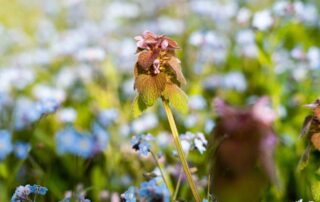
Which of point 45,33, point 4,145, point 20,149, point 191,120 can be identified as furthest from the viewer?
point 45,33

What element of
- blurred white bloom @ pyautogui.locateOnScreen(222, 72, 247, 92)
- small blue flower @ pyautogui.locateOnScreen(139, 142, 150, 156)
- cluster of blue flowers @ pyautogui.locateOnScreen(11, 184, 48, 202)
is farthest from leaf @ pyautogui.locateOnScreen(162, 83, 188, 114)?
blurred white bloom @ pyautogui.locateOnScreen(222, 72, 247, 92)

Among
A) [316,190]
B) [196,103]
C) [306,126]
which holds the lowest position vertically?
[316,190]

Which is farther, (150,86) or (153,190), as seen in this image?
(153,190)

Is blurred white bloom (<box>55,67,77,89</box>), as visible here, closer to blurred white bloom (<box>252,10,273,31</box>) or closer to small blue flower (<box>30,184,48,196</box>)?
blurred white bloom (<box>252,10,273,31</box>)

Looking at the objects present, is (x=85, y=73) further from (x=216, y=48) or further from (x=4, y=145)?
(x=4, y=145)

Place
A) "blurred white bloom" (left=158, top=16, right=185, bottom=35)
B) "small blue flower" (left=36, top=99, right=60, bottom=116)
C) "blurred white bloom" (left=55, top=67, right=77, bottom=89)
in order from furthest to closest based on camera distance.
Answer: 1. "blurred white bloom" (left=158, top=16, right=185, bottom=35)
2. "blurred white bloom" (left=55, top=67, right=77, bottom=89)
3. "small blue flower" (left=36, top=99, right=60, bottom=116)

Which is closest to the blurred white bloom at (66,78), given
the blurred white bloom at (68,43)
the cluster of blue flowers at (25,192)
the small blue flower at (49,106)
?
the blurred white bloom at (68,43)

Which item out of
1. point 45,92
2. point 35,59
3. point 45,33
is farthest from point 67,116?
point 45,33
